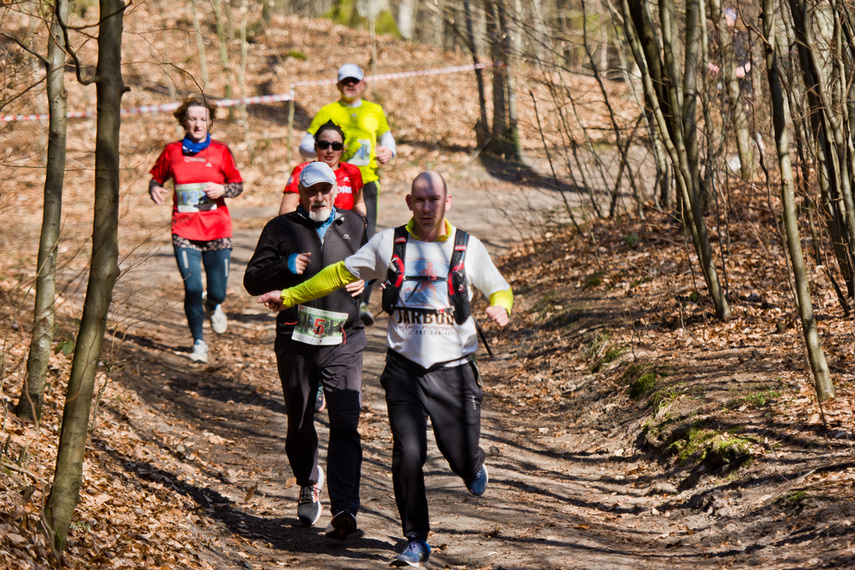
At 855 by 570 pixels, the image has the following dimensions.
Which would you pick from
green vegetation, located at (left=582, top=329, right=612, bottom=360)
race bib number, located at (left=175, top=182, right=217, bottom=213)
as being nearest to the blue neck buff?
race bib number, located at (left=175, top=182, right=217, bottom=213)

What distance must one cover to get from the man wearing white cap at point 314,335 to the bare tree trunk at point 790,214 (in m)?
2.82

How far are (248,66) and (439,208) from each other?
27.9 m

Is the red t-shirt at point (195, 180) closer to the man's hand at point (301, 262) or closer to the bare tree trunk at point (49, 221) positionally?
the bare tree trunk at point (49, 221)

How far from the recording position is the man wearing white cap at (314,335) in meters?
5.13

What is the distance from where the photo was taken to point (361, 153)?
868 cm

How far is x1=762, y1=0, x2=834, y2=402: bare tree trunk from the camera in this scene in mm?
5297

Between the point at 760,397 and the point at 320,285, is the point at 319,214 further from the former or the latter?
the point at 760,397

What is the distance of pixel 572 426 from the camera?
739cm

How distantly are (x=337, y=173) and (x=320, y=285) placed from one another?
2673 millimetres

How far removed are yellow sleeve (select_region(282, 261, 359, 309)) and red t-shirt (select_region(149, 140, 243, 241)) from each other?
3594 millimetres

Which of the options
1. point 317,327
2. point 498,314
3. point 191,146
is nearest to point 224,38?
point 191,146

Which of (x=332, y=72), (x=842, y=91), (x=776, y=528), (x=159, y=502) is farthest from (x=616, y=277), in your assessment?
(x=332, y=72)

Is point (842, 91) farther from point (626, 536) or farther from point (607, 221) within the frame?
point (607, 221)

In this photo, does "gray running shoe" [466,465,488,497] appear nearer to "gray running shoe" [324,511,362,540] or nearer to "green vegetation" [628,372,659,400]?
"gray running shoe" [324,511,362,540]
